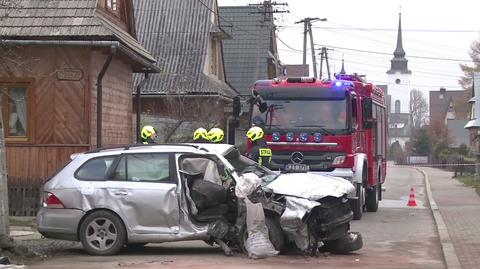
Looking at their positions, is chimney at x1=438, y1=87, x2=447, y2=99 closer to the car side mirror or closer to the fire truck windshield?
the fire truck windshield

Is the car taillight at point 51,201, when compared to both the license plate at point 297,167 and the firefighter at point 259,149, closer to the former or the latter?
the firefighter at point 259,149

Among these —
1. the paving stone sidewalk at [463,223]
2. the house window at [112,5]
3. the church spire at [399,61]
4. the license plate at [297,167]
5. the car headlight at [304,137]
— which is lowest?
the paving stone sidewalk at [463,223]

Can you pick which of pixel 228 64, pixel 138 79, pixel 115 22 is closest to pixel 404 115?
pixel 228 64

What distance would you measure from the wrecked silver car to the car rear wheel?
14 mm

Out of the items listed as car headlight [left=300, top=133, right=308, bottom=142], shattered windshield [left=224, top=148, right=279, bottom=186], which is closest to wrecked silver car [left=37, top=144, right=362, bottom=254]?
shattered windshield [left=224, top=148, right=279, bottom=186]

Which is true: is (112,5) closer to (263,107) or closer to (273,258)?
(263,107)

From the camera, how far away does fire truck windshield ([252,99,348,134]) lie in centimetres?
1508

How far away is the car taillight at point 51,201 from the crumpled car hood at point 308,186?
3.03 m

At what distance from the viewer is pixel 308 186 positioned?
10.3 metres

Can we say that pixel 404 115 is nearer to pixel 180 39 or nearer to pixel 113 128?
pixel 180 39

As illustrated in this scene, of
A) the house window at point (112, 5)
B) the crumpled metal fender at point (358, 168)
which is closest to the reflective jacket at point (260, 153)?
the crumpled metal fender at point (358, 168)

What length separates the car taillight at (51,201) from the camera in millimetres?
10359

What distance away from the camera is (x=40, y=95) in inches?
621

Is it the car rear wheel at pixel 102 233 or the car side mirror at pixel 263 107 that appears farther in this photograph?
the car side mirror at pixel 263 107
